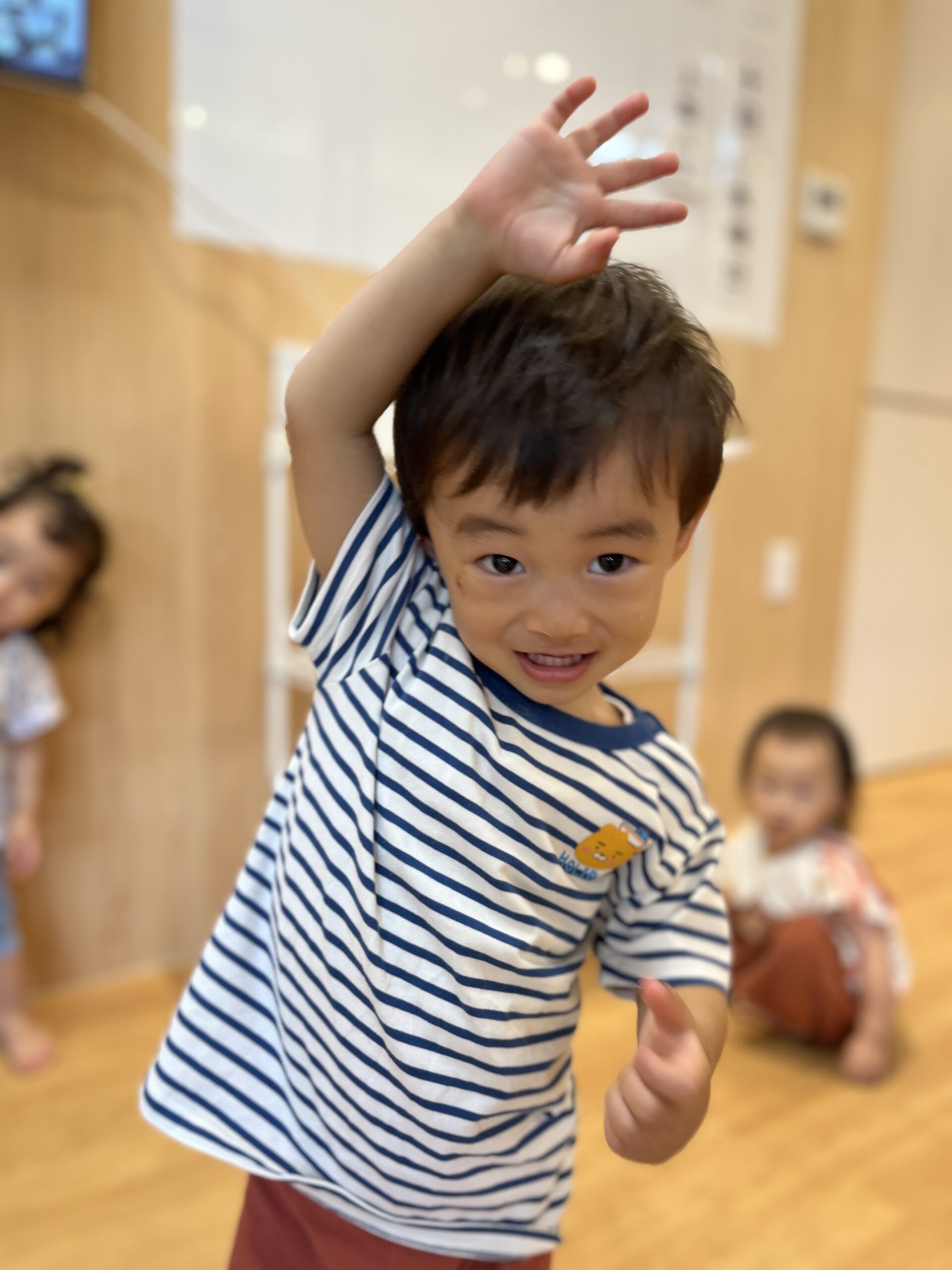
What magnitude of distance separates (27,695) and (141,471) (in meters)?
0.36

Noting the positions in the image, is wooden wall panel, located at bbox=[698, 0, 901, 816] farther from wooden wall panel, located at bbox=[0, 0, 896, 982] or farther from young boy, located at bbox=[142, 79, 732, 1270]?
young boy, located at bbox=[142, 79, 732, 1270]

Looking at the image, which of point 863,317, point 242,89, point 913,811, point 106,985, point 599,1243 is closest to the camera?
point 599,1243

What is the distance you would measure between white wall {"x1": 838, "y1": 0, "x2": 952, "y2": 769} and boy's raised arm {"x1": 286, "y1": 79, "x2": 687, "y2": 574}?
2.42m

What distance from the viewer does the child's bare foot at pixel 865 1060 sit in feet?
4.97

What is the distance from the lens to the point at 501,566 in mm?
517

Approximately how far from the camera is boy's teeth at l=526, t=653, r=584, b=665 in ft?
1.76

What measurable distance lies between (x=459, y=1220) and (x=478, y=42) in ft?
5.58

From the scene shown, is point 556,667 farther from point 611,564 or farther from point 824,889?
point 824,889

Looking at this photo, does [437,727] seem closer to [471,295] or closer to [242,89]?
[471,295]

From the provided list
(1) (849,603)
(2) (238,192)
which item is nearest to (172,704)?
(2) (238,192)

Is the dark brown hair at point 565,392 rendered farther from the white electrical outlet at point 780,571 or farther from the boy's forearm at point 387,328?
the white electrical outlet at point 780,571

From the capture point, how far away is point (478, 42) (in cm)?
172

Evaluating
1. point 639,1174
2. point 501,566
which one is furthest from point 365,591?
point 639,1174

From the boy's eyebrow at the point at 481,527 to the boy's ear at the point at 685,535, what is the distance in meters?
0.10
